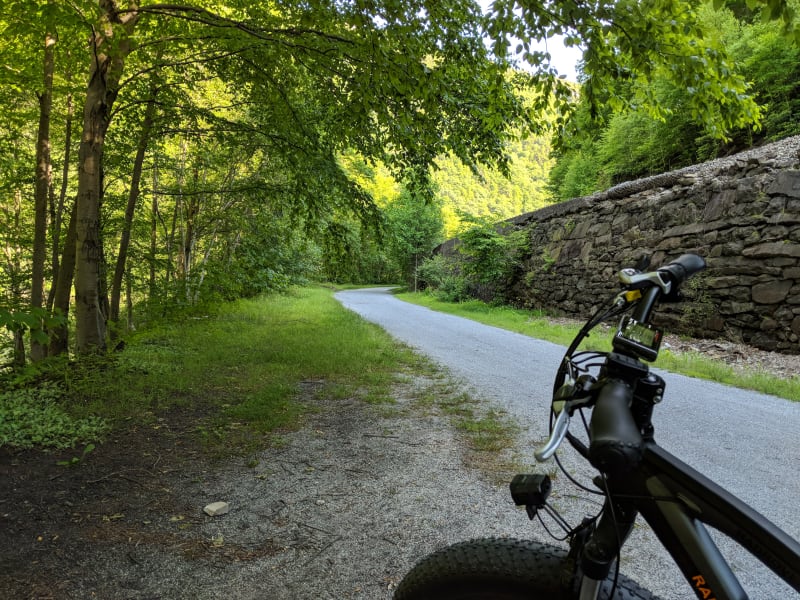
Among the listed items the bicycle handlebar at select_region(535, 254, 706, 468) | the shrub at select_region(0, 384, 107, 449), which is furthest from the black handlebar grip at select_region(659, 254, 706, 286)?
the shrub at select_region(0, 384, 107, 449)

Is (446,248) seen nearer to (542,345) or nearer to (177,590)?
(542,345)

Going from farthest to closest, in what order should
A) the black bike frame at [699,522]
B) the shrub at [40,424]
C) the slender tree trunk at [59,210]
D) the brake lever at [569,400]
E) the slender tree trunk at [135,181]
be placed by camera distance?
the slender tree trunk at [59,210], the slender tree trunk at [135,181], the shrub at [40,424], the brake lever at [569,400], the black bike frame at [699,522]

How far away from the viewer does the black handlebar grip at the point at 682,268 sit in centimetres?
104

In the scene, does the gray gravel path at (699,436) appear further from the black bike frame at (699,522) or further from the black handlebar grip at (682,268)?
the black handlebar grip at (682,268)

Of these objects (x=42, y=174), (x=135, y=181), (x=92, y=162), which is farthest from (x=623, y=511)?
(x=42, y=174)

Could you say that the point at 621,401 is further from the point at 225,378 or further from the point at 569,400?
the point at 225,378

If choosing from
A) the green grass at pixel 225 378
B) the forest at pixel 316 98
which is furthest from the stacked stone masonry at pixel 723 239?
the green grass at pixel 225 378

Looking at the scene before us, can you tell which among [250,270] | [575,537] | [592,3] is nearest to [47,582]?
[575,537]

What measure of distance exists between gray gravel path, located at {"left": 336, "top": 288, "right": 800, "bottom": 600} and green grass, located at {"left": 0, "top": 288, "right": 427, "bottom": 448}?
1373 mm

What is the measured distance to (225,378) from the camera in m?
5.69

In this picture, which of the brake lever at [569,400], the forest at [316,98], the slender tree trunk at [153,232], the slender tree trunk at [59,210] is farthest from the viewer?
the slender tree trunk at [153,232]

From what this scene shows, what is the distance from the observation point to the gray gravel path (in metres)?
2.17

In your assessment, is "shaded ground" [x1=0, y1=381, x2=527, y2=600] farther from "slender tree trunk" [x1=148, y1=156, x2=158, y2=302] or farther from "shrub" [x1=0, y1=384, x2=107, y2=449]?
"slender tree trunk" [x1=148, y1=156, x2=158, y2=302]

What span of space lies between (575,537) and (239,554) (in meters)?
1.91
